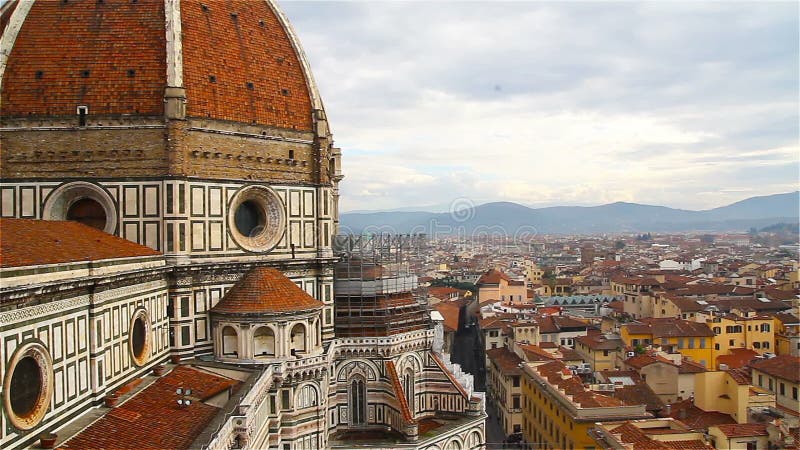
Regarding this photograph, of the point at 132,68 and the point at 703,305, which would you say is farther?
the point at 703,305

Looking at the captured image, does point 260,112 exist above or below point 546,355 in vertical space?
above

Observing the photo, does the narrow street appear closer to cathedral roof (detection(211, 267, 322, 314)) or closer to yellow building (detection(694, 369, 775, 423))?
yellow building (detection(694, 369, 775, 423))

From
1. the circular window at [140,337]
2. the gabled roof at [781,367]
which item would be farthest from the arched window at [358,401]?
the gabled roof at [781,367]

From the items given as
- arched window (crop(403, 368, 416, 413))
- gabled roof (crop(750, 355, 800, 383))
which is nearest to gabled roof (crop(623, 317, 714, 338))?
gabled roof (crop(750, 355, 800, 383))

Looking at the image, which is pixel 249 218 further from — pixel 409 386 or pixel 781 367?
pixel 781 367

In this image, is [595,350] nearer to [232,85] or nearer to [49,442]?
[232,85]

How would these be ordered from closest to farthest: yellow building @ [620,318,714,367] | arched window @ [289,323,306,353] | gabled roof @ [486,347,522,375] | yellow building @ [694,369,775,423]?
arched window @ [289,323,306,353], yellow building @ [694,369,775,423], gabled roof @ [486,347,522,375], yellow building @ [620,318,714,367]

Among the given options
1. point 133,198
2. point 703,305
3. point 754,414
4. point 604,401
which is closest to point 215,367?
point 133,198

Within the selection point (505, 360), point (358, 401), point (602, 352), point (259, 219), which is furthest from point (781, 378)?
point (259, 219)
